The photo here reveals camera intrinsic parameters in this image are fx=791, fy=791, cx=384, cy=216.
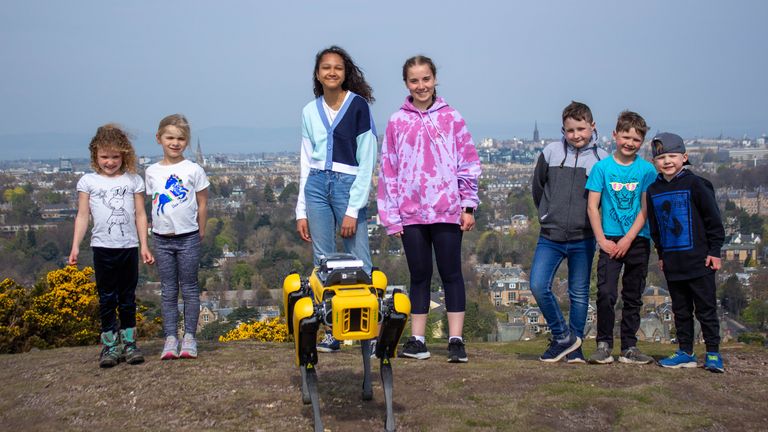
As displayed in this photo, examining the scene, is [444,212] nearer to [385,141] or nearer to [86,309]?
[385,141]

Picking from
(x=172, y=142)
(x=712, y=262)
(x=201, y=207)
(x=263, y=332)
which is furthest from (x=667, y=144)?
(x=263, y=332)

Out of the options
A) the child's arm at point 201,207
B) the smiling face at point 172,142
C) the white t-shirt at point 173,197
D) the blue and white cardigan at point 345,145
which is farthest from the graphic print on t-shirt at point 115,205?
the blue and white cardigan at point 345,145

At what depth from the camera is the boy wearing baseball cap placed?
5977mm

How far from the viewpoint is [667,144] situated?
6051mm

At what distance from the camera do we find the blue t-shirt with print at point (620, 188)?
243 inches

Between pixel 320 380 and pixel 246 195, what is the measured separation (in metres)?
128

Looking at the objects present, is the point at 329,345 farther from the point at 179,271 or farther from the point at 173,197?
the point at 173,197

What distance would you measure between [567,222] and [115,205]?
11.8 ft

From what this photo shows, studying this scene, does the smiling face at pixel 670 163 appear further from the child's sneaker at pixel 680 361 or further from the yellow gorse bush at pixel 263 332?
the yellow gorse bush at pixel 263 332

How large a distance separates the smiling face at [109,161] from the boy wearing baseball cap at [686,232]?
4233 mm

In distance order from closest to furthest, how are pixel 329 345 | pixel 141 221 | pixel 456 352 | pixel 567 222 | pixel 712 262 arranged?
1. pixel 712 262
2. pixel 567 222
3. pixel 456 352
4. pixel 141 221
5. pixel 329 345

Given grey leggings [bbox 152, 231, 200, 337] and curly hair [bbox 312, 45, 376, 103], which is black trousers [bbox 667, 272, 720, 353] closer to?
curly hair [bbox 312, 45, 376, 103]

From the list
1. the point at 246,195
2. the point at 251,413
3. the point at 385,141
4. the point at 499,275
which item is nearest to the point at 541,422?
the point at 251,413

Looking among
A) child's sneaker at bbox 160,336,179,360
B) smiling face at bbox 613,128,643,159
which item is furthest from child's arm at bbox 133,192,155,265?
smiling face at bbox 613,128,643,159
